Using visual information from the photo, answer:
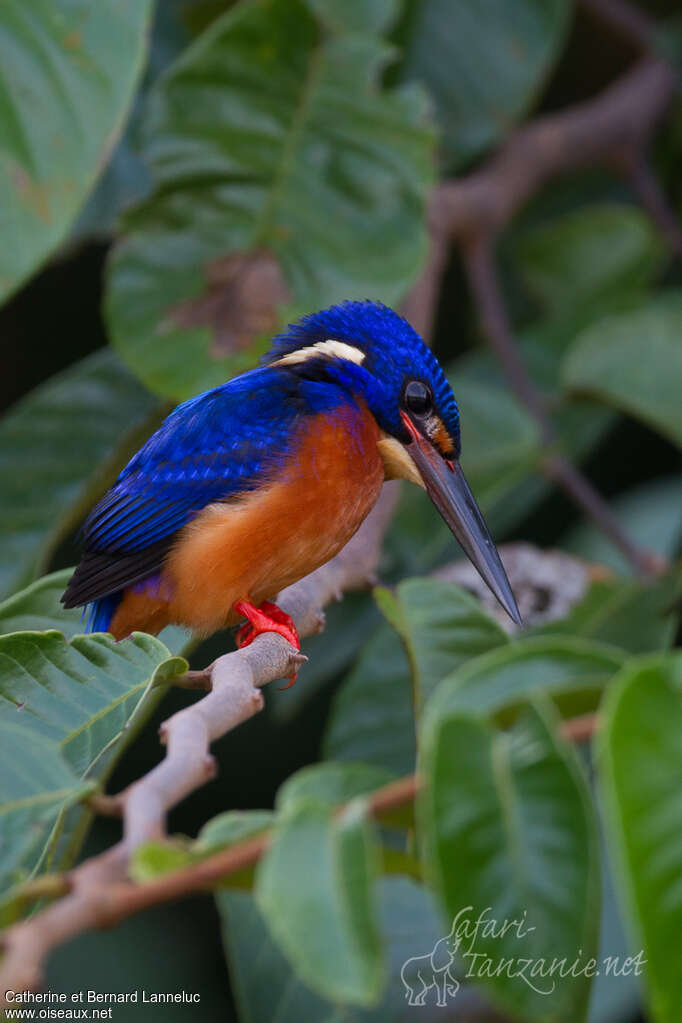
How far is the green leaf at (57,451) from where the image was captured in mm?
2965

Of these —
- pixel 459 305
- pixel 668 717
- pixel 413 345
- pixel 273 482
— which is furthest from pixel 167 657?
pixel 459 305

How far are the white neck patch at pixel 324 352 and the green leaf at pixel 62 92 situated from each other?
52 cm

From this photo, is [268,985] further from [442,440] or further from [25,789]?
[442,440]

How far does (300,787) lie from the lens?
0.98 metres

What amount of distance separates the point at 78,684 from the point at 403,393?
3.88 feet

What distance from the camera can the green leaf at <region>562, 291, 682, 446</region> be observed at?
10.6ft

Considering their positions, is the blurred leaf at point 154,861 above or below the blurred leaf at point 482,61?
above

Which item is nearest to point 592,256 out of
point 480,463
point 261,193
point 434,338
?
point 434,338

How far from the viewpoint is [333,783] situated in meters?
1.01

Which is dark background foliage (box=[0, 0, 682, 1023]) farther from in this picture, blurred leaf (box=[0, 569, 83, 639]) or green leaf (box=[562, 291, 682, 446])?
blurred leaf (box=[0, 569, 83, 639])

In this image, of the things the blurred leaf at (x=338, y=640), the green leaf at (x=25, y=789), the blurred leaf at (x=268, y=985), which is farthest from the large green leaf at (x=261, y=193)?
the green leaf at (x=25, y=789)

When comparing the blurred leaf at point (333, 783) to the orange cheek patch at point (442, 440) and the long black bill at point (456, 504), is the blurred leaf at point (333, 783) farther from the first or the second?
the orange cheek patch at point (442, 440)

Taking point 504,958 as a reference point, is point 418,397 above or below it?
below

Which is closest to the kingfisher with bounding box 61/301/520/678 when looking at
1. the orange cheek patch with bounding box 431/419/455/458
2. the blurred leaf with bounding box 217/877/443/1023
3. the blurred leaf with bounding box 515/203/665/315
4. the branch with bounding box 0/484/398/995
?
the orange cheek patch with bounding box 431/419/455/458
